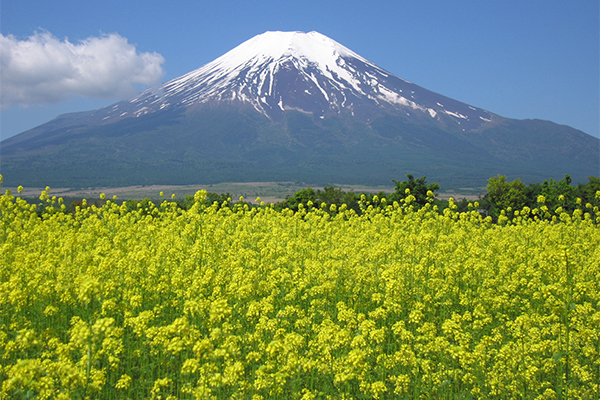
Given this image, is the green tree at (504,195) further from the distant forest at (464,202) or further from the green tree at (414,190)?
the green tree at (414,190)

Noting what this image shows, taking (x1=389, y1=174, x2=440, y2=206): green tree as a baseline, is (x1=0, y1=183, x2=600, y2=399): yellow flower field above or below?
below

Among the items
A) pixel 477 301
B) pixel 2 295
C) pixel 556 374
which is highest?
pixel 2 295

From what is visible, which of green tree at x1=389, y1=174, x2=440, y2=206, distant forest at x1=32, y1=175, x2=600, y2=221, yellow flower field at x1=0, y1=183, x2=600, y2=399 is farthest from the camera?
green tree at x1=389, y1=174, x2=440, y2=206

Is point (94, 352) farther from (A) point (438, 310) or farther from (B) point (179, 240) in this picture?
(A) point (438, 310)

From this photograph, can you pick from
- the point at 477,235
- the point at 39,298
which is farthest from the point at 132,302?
the point at 477,235

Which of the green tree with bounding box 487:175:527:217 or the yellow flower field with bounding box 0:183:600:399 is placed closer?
the yellow flower field with bounding box 0:183:600:399

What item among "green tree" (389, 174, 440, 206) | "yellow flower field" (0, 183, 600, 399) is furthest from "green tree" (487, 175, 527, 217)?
"yellow flower field" (0, 183, 600, 399)

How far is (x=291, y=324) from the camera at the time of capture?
667cm

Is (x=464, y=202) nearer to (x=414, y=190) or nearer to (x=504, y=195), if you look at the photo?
(x=504, y=195)

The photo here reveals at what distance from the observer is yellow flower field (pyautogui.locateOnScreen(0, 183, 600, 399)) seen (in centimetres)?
486

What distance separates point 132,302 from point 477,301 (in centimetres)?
585

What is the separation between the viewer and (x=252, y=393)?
5.12 m

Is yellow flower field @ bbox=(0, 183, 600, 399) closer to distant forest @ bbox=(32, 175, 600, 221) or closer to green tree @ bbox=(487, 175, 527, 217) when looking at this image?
distant forest @ bbox=(32, 175, 600, 221)

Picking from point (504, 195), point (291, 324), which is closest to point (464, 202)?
point (504, 195)
